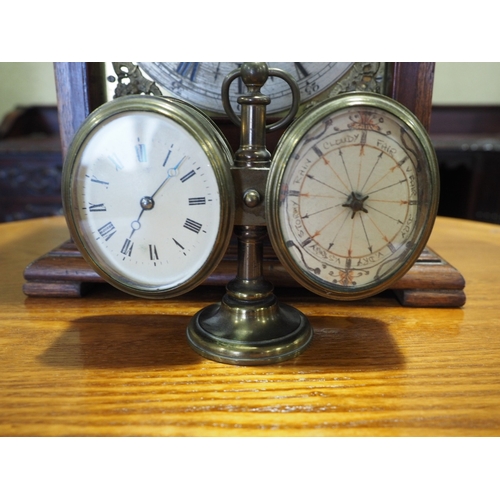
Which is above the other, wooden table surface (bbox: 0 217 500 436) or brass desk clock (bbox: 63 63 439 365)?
brass desk clock (bbox: 63 63 439 365)

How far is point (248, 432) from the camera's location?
0.50 metres

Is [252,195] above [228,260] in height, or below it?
above

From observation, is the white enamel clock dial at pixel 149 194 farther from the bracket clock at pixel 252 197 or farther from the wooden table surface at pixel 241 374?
the wooden table surface at pixel 241 374

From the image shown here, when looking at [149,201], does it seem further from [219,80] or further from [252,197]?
[219,80]

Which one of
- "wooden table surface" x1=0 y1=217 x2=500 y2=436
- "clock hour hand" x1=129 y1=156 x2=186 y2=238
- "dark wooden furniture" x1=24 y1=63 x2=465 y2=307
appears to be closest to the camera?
"wooden table surface" x1=0 y1=217 x2=500 y2=436

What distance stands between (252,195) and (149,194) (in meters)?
0.12

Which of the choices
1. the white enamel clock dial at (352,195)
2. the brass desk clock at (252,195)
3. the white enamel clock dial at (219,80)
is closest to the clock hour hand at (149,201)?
the brass desk clock at (252,195)

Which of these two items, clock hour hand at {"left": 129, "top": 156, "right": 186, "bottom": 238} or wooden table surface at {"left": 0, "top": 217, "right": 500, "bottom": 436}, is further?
clock hour hand at {"left": 129, "top": 156, "right": 186, "bottom": 238}

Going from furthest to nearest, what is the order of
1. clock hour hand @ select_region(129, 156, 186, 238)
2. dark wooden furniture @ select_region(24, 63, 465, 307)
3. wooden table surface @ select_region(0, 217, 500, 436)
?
1. dark wooden furniture @ select_region(24, 63, 465, 307)
2. clock hour hand @ select_region(129, 156, 186, 238)
3. wooden table surface @ select_region(0, 217, 500, 436)

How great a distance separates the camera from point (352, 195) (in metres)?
0.61

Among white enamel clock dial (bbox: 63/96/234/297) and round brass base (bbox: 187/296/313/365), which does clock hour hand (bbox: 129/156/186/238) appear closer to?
white enamel clock dial (bbox: 63/96/234/297)

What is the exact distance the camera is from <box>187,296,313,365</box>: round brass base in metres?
0.63

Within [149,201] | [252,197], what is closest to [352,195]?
[252,197]

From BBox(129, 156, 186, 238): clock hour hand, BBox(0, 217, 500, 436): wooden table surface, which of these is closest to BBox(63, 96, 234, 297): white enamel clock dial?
BBox(129, 156, 186, 238): clock hour hand
